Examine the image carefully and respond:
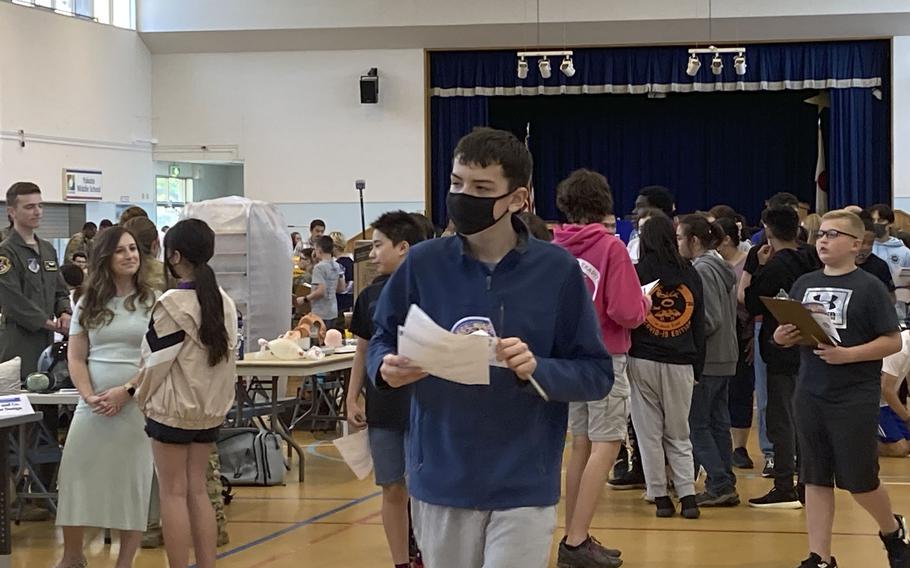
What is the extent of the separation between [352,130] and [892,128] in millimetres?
8275

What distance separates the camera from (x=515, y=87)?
1958 centimetres

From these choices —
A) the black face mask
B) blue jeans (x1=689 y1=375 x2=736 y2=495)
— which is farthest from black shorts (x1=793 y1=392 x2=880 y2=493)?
the black face mask

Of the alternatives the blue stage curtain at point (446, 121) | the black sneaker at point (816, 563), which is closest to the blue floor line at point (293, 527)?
the black sneaker at point (816, 563)

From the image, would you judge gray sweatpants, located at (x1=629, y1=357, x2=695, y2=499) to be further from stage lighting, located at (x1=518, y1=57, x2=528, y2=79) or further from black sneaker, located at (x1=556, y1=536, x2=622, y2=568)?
stage lighting, located at (x1=518, y1=57, x2=528, y2=79)

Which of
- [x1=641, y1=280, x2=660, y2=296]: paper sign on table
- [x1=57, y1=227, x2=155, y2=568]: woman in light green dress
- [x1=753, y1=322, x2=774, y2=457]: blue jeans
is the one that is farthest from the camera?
[x1=753, y1=322, x2=774, y2=457]: blue jeans

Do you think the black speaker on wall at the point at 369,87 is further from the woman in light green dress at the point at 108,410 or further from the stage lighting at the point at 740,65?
the woman in light green dress at the point at 108,410

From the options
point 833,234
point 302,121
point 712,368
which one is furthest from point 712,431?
point 302,121

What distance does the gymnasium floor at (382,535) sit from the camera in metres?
5.74

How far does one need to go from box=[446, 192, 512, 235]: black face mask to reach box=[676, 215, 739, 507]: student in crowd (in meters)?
4.35

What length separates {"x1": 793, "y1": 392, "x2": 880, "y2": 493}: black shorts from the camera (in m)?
4.70

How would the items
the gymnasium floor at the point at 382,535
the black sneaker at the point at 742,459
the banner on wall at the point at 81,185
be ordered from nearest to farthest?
1. the gymnasium floor at the point at 382,535
2. the black sneaker at the point at 742,459
3. the banner on wall at the point at 81,185

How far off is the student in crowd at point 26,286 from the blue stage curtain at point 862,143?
14.5 m

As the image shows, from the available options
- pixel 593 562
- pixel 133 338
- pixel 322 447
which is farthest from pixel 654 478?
pixel 322 447

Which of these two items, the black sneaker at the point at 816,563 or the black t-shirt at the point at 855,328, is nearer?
the black t-shirt at the point at 855,328
